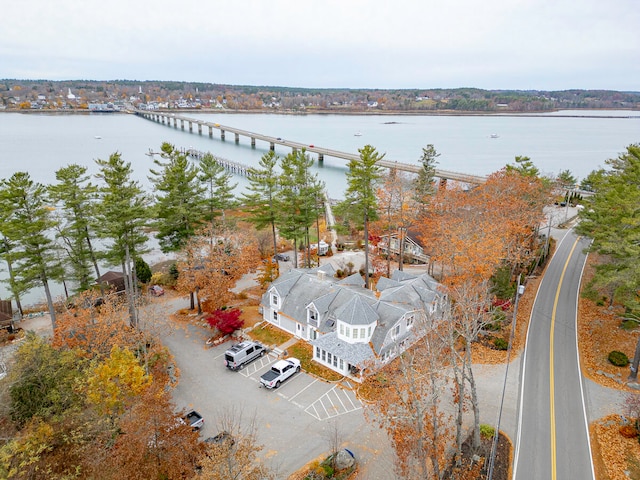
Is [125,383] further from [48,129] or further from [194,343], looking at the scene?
[48,129]

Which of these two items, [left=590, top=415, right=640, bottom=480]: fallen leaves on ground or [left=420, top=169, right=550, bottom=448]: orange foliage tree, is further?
[left=420, top=169, right=550, bottom=448]: orange foliage tree

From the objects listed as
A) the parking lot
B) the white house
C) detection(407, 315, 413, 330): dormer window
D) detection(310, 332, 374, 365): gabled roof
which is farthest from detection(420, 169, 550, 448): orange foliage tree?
the parking lot

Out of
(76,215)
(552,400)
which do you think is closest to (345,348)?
(552,400)

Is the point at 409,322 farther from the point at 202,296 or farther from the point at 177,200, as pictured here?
the point at 177,200

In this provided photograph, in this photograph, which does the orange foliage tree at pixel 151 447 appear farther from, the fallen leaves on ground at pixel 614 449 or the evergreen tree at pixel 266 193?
the evergreen tree at pixel 266 193

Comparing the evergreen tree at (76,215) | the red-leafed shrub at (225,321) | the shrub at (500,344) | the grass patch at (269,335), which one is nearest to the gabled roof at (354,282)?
the grass patch at (269,335)

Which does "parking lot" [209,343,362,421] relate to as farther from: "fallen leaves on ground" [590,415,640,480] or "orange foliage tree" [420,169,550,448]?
"fallen leaves on ground" [590,415,640,480]

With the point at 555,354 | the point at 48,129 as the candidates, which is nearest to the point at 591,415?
the point at 555,354
